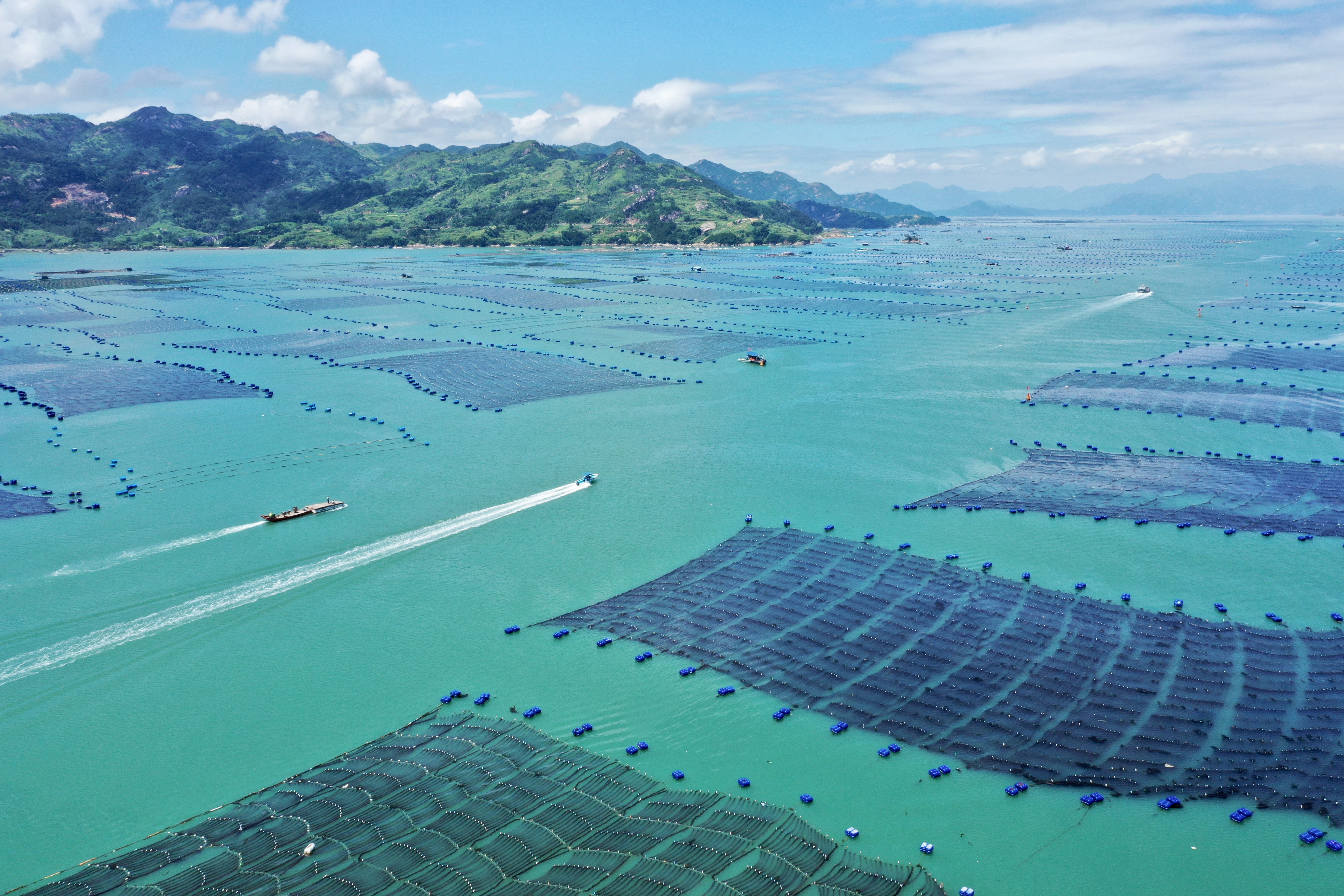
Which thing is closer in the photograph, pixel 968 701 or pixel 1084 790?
pixel 1084 790

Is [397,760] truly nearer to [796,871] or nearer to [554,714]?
[554,714]

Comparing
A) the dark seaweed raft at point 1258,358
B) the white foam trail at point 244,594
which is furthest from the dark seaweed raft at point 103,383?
the dark seaweed raft at point 1258,358

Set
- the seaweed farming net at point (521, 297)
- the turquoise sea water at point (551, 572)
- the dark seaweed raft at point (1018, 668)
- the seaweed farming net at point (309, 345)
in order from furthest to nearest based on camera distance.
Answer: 1. the seaweed farming net at point (521, 297)
2. the seaweed farming net at point (309, 345)
3. the dark seaweed raft at point (1018, 668)
4. the turquoise sea water at point (551, 572)

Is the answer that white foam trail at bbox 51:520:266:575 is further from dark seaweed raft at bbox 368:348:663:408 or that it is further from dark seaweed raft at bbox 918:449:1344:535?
dark seaweed raft at bbox 918:449:1344:535

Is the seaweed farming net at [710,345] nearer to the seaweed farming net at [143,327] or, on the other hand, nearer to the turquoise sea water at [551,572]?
the turquoise sea water at [551,572]

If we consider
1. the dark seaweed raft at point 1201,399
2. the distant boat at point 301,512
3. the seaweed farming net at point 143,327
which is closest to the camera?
the distant boat at point 301,512

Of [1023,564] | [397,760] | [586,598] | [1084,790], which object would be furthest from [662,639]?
[1023,564]
